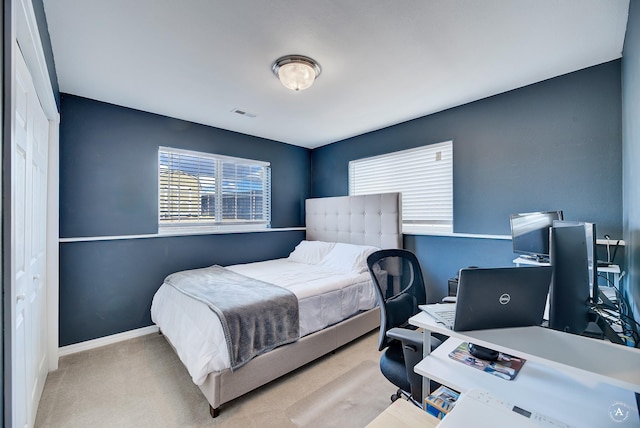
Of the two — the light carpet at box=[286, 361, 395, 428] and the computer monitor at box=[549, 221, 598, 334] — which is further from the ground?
the computer monitor at box=[549, 221, 598, 334]

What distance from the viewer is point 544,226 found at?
2.06 m

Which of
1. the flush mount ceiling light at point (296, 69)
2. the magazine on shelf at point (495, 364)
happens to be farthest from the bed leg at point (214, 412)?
the flush mount ceiling light at point (296, 69)

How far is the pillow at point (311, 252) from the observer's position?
12.3 feet

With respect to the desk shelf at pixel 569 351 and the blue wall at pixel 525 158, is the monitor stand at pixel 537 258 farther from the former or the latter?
the desk shelf at pixel 569 351

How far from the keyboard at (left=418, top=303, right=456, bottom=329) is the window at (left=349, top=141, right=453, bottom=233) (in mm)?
2039

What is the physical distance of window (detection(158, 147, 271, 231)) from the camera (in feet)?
10.7

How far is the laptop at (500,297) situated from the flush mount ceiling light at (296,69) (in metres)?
1.78

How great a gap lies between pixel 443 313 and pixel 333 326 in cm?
153

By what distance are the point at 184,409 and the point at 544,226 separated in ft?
9.66

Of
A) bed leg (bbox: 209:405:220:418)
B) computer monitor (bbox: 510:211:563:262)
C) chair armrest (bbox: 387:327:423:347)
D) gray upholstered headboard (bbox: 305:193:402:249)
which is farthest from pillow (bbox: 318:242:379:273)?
bed leg (bbox: 209:405:220:418)

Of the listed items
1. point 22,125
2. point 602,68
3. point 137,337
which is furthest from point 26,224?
point 602,68

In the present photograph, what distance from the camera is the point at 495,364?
3.64 ft

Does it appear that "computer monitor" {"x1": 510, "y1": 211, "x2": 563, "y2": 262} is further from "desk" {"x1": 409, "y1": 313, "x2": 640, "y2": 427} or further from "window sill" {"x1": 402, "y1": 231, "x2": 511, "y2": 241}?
"desk" {"x1": 409, "y1": 313, "x2": 640, "y2": 427}

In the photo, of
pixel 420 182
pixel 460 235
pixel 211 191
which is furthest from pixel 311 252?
pixel 460 235
